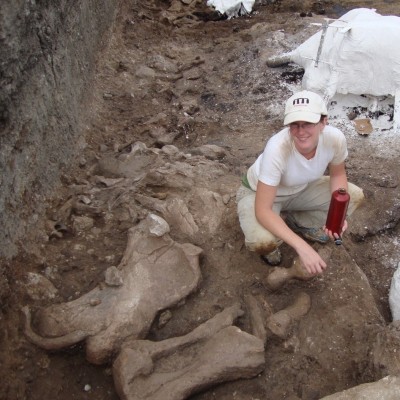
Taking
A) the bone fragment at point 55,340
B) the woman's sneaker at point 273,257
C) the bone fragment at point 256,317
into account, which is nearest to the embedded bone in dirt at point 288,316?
the bone fragment at point 256,317

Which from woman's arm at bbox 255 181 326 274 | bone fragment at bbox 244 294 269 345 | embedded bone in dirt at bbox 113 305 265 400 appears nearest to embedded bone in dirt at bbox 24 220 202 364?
embedded bone in dirt at bbox 113 305 265 400

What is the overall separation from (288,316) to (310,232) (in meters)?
0.73

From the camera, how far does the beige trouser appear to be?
3.17 meters

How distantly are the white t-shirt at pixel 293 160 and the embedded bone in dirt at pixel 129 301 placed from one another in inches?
28.4

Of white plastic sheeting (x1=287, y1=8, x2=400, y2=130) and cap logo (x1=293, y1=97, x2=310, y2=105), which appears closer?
cap logo (x1=293, y1=97, x2=310, y2=105)

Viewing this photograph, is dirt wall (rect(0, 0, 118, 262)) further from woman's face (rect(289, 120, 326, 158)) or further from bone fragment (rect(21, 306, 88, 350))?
woman's face (rect(289, 120, 326, 158))

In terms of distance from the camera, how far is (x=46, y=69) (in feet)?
12.2

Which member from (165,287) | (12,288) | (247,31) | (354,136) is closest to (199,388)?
(165,287)

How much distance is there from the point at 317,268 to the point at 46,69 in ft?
7.94

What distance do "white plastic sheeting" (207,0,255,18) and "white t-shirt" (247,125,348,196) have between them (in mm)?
4682

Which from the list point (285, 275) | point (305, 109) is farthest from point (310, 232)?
point (305, 109)

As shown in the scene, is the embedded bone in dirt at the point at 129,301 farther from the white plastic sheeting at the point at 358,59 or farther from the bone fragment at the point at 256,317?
the white plastic sheeting at the point at 358,59

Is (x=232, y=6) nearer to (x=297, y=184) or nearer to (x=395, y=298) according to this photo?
(x=297, y=184)

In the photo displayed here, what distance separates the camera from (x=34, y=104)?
344 cm
